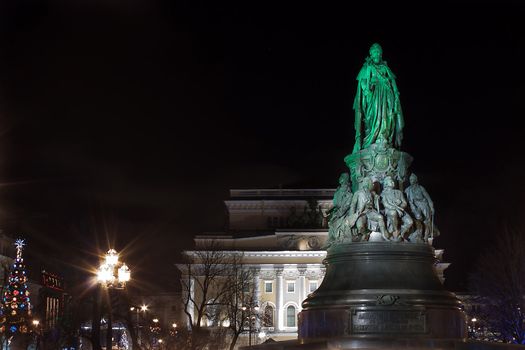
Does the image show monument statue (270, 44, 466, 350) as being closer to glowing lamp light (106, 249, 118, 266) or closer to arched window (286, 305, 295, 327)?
glowing lamp light (106, 249, 118, 266)

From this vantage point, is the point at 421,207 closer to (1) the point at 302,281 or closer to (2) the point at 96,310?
(2) the point at 96,310

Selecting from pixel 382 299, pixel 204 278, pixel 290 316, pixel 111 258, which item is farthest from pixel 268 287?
pixel 382 299

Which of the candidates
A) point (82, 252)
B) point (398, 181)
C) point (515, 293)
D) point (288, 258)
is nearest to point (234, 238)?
point (288, 258)

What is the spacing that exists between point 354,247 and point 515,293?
3012cm

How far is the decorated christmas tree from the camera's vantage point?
107 ft

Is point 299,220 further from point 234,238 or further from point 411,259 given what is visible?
point 411,259

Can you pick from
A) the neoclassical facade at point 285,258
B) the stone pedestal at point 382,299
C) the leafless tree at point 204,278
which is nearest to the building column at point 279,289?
the neoclassical facade at point 285,258

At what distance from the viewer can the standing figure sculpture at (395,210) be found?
17.0m

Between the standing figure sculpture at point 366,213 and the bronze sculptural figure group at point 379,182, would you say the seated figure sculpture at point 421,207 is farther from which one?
the standing figure sculpture at point 366,213

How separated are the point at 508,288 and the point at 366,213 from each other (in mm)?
30711

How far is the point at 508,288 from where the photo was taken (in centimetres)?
4478

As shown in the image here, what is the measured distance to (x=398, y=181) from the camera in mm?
17719

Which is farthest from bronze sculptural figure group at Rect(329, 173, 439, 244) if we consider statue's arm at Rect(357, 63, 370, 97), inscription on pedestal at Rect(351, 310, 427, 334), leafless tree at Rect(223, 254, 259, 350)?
leafless tree at Rect(223, 254, 259, 350)

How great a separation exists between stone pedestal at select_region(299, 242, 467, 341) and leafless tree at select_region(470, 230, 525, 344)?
2900 cm
